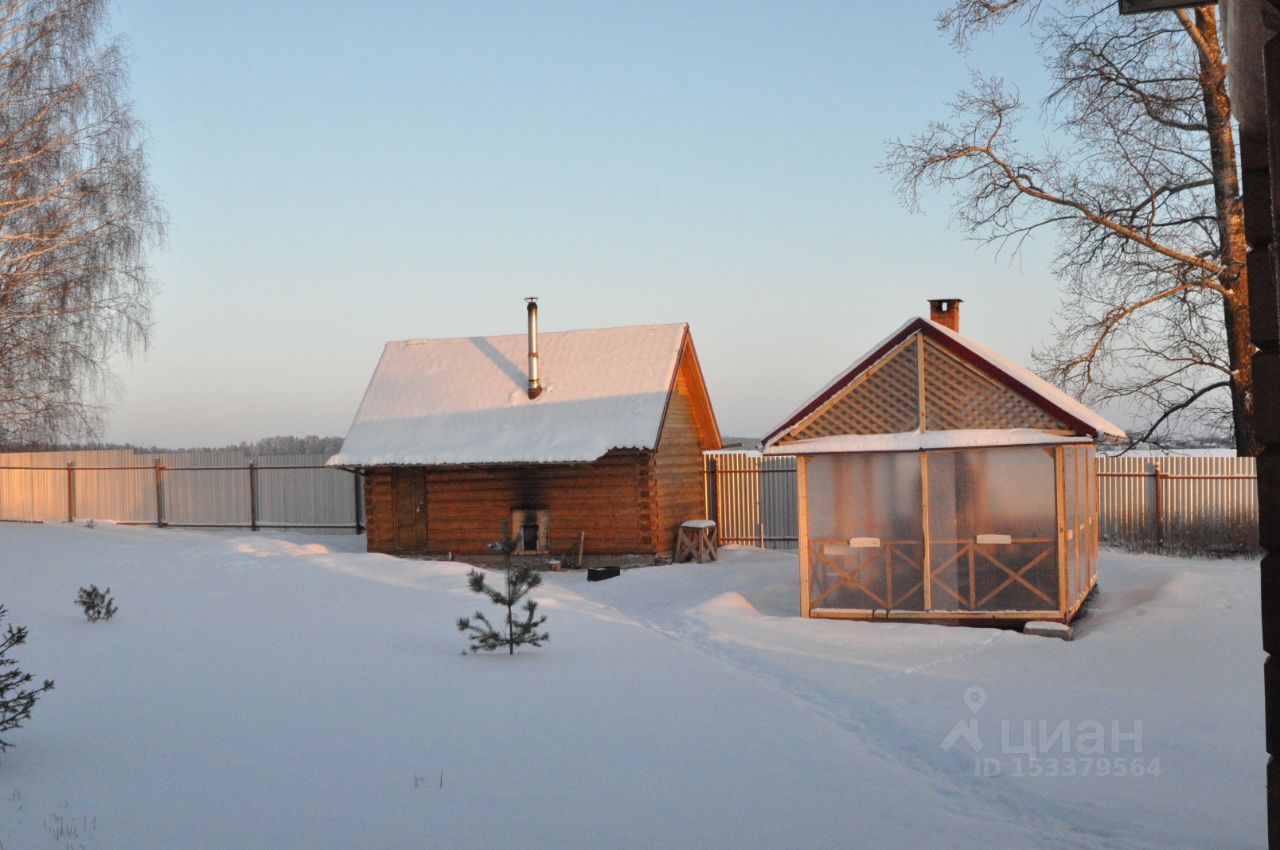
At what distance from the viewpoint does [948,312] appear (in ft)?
53.4

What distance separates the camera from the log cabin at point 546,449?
69.1ft

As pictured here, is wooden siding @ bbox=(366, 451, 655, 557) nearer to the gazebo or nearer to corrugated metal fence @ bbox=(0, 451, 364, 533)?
the gazebo

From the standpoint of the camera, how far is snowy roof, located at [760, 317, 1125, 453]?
43.4ft

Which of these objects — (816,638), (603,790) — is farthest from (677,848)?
(816,638)

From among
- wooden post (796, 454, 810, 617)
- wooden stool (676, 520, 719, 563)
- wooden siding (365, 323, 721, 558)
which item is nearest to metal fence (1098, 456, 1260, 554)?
wooden stool (676, 520, 719, 563)

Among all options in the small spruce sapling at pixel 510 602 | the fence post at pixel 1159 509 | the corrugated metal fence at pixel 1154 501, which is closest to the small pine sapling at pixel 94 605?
the small spruce sapling at pixel 510 602

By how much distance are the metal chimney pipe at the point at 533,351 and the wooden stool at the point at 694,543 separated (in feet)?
14.3

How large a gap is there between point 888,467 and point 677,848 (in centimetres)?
912

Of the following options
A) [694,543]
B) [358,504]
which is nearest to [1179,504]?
[694,543]

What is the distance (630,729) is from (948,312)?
392 inches

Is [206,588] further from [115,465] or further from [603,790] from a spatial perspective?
[115,465]

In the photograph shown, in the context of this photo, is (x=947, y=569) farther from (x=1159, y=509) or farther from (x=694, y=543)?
(x=1159, y=509)

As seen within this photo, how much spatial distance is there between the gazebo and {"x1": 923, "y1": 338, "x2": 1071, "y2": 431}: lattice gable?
1cm

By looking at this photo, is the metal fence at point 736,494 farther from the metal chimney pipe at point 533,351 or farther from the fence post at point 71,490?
the fence post at point 71,490
